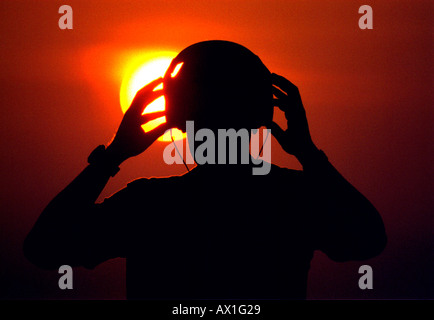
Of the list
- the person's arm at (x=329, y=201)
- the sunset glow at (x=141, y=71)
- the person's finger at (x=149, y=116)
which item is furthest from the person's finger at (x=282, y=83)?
the sunset glow at (x=141, y=71)

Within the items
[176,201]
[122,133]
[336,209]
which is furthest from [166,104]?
[336,209]

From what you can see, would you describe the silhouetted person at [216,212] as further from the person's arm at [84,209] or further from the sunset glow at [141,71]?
the sunset glow at [141,71]

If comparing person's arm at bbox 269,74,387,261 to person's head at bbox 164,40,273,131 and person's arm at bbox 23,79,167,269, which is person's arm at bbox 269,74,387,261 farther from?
person's arm at bbox 23,79,167,269

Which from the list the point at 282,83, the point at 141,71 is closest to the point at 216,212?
the point at 282,83

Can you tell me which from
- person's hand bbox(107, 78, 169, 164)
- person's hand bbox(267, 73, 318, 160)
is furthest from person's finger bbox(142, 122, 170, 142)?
person's hand bbox(267, 73, 318, 160)

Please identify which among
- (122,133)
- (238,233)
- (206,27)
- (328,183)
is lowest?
(238,233)

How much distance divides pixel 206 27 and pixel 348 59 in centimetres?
85

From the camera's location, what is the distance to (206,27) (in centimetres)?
248

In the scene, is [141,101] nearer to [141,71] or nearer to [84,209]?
[84,209]

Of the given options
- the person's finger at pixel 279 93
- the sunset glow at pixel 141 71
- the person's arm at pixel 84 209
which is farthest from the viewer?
the sunset glow at pixel 141 71

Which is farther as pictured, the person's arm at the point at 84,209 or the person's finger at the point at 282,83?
the person's finger at the point at 282,83

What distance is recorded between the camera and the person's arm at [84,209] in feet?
3.63
